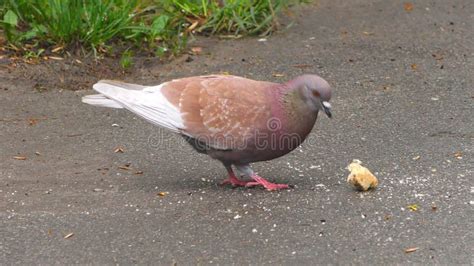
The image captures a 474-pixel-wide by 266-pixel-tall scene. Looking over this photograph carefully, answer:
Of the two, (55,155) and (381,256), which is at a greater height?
(381,256)

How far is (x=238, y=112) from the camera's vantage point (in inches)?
169

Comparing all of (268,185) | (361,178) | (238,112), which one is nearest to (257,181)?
(268,185)

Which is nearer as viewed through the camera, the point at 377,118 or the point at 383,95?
the point at 377,118

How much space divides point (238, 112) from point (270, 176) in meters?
0.57

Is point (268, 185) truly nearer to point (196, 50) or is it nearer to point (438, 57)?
point (196, 50)

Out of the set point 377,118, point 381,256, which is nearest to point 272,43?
point 377,118

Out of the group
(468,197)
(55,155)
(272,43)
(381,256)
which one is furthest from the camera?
(272,43)

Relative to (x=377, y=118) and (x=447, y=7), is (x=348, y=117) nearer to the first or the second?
(x=377, y=118)

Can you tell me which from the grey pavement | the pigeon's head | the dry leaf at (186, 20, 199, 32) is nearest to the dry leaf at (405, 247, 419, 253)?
the grey pavement

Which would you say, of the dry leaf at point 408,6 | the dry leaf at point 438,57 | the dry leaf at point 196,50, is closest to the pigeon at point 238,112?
the dry leaf at point 196,50

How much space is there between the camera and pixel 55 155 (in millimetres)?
4992

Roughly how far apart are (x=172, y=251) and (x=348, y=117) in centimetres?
211

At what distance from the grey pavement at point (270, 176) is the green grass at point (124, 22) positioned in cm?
26

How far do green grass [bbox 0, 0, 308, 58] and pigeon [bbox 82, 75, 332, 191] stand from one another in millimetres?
Result: 2175
